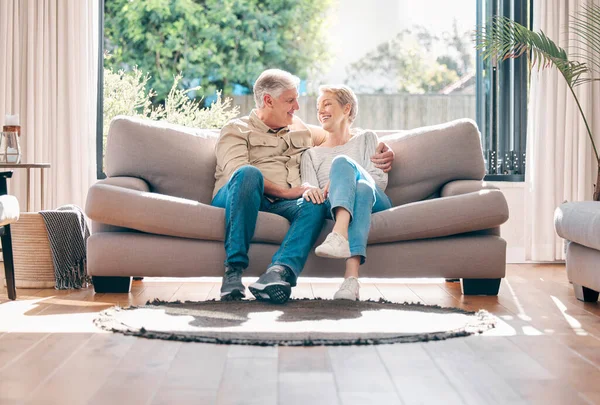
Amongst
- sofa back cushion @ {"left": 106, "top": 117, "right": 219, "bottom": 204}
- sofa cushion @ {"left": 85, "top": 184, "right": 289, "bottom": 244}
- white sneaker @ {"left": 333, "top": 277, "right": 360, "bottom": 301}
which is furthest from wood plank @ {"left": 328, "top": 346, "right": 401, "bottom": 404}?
sofa back cushion @ {"left": 106, "top": 117, "right": 219, "bottom": 204}

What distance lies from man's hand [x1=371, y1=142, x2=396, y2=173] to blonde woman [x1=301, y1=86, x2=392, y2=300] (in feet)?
0.07

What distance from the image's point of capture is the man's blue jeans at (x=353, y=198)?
10.4 ft

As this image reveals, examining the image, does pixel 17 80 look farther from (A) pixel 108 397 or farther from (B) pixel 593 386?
(B) pixel 593 386

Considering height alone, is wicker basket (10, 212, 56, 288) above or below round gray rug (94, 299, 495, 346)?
above

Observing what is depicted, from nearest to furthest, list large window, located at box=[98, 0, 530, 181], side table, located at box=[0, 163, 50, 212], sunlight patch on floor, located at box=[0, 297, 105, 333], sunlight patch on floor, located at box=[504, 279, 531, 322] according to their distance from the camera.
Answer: sunlight patch on floor, located at box=[0, 297, 105, 333]
sunlight patch on floor, located at box=[504, 279, 531, 322]
side table, located at box=[0, 163, 50, 212]
large window, located at box=[98, 0, 530, 181]

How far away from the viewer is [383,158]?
3.79 m

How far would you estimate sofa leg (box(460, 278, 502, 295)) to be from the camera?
3.59 m

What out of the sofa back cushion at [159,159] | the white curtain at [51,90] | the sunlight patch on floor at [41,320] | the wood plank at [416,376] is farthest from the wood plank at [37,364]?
the white curtain at [51,90]

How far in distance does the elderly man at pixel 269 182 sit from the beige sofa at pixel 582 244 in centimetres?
85

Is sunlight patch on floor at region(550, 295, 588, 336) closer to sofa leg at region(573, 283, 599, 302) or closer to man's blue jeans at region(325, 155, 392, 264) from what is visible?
sofa leg at region(573, 283, 599, 302)

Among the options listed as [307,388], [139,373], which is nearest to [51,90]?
A: [139,373]

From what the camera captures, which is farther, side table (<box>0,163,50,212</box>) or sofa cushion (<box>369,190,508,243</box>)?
side table (<box>0,163,50,212</box>)

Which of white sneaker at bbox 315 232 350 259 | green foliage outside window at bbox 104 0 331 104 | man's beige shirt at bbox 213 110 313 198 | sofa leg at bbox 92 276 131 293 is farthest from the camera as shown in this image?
green foliage outside window at bbox 104 0 331 104

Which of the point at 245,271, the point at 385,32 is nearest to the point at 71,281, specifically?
the point at 245,271
